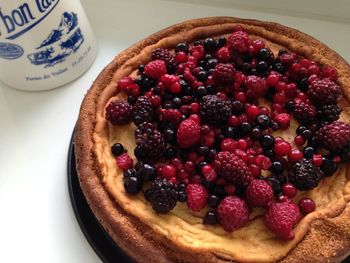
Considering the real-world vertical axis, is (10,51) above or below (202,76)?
above

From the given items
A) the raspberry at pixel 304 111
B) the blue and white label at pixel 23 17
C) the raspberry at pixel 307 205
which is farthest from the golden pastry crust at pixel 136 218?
the blue and white label at pixel 23 17

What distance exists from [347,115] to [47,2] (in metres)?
0.87

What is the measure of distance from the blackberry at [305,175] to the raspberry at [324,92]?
19 cm

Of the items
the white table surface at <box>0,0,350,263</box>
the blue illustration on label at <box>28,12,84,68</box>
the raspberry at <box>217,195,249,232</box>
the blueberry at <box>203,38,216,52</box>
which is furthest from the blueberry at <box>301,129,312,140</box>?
the blue illustration on label at <box>28,12,84,68</box>

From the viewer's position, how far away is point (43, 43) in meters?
1.50

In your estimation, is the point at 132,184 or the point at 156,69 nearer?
the point at 132,184

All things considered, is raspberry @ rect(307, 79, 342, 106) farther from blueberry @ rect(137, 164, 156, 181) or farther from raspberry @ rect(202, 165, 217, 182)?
blueberry @ rect(137, 164, 156, 181)

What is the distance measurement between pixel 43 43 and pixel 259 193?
0.77 meters

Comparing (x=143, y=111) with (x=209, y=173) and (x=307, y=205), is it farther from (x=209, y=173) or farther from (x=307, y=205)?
(x=307, y=205)

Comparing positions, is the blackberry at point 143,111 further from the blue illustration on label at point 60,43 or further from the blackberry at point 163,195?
the blue illustration on label at point 60,43

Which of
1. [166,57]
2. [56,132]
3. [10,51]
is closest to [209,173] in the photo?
[166,57]

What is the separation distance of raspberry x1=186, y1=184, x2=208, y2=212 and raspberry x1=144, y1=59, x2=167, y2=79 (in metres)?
0.34

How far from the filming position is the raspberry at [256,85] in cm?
136

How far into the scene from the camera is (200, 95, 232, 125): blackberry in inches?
50.3
